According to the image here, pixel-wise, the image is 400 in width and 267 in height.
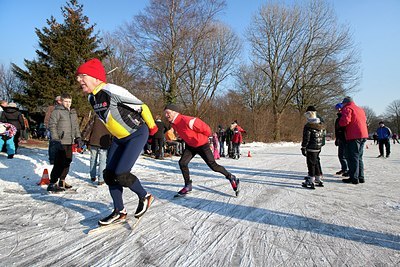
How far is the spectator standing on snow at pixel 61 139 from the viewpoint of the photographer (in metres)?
4.57

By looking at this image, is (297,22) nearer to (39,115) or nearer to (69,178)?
(39,115)

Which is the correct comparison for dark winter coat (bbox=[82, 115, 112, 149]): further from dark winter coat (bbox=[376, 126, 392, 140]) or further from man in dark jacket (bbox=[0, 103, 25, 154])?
dark winter coat (bbox=[376, 126, 392, 140])

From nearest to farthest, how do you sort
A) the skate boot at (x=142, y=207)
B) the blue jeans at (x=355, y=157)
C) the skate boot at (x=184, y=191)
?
the skate boot at (x=142, y=207) < the skate boot at (x=184, y=191) < the blue jeans at (x=355, y=157)

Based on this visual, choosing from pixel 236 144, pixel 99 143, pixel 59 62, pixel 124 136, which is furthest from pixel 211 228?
pixel 59 62

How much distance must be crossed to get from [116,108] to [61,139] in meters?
2.49

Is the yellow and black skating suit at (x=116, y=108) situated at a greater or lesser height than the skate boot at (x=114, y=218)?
greater

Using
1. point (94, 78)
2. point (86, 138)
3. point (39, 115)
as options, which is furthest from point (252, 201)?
point (39, 115)

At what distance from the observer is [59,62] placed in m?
18.7

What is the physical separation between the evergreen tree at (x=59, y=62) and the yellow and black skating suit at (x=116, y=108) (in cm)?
1675

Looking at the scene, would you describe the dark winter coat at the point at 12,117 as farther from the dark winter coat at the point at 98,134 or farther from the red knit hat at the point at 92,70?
the red knit hat at the point at 92,70

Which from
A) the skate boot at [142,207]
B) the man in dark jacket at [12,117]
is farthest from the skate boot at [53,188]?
the man in dark jacket at [12,117]

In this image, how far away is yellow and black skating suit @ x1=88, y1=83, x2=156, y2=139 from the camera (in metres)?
2.84

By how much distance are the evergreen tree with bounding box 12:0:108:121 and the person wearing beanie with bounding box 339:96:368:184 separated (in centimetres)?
1694

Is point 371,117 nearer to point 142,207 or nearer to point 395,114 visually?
point 395,114
